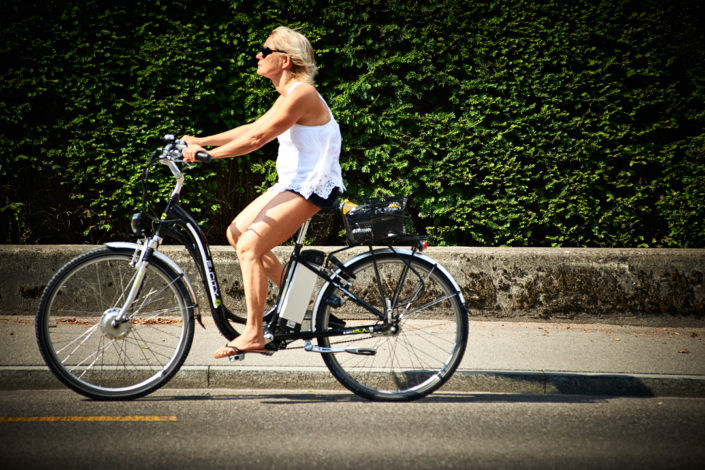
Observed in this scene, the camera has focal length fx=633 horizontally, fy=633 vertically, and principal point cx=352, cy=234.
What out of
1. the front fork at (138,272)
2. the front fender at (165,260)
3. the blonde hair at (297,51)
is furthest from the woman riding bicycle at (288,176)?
the front fork at (138,272)

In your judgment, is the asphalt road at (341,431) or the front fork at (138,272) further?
the front fork at (138,272)

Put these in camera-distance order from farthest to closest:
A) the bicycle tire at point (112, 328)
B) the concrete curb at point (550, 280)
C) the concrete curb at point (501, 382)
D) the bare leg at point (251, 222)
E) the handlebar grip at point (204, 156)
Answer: the concrete curb at point (550, 280)
the concrete curb at point (501, 382)
the bare leg at point (251, 222)
the bicycle tire at point (112, 328)
the handlebar grip at point (204, 156)

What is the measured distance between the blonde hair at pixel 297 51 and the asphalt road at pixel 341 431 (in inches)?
79.9

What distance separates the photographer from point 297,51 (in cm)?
378

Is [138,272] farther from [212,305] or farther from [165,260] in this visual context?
[212,305]

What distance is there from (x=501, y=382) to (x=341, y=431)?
136cm

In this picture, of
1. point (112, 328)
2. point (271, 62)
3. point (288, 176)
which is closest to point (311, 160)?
point (288, 176)

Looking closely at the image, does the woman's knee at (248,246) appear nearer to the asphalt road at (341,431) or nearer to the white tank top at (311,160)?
the white tank top at (311,160)

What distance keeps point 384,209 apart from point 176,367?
160cm

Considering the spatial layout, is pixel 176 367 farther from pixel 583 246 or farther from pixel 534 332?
pixel 583 246

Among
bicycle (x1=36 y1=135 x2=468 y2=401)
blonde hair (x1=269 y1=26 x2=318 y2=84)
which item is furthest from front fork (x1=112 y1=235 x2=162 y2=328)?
blonde hair (x1=269 y1=26 x2=318 y2=84)

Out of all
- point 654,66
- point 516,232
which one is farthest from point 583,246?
point 654,66

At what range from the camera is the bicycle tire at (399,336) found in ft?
12.9

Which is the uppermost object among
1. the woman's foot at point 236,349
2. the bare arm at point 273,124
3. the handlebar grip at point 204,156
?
the bare arm at point 273,124
